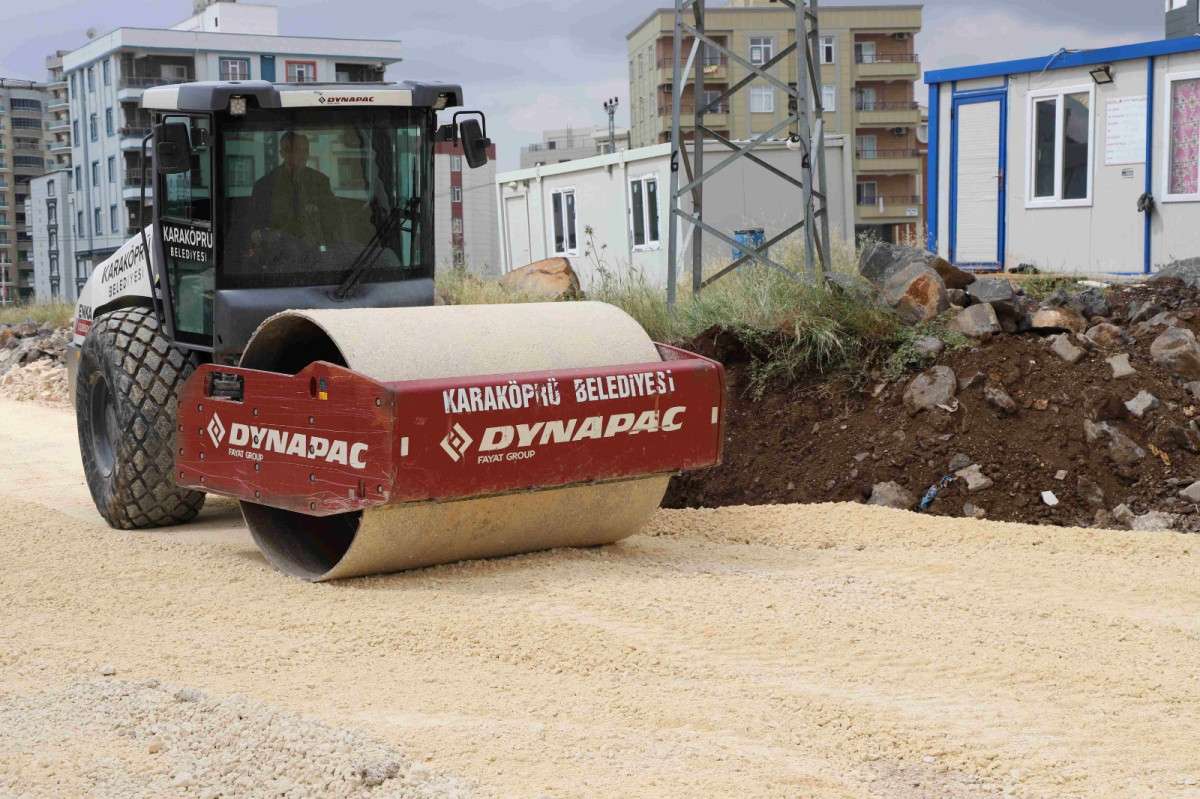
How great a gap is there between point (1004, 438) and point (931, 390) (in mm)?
718

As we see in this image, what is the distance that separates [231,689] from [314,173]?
4.07 m

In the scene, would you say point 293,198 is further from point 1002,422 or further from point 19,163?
point 19,163

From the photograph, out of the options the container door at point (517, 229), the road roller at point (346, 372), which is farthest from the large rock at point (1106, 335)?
the container door at point (517, 229)

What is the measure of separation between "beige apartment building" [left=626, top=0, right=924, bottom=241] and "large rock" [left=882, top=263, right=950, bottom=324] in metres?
65.5

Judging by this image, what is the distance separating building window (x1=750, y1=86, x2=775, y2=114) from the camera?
76.4 m

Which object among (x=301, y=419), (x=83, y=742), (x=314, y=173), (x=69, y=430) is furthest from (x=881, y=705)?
(x=69, y=430)

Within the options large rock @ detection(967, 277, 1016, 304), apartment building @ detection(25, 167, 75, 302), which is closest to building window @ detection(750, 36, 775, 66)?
apartment building @ detection(25, 167, 75, 302)

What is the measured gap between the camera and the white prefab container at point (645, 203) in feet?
75.7

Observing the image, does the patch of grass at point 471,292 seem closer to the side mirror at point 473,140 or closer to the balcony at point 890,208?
the side mirror at point 473,140

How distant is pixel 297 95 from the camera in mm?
8398

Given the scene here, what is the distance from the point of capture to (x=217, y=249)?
8500mm

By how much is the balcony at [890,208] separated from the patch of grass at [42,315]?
4865 cm

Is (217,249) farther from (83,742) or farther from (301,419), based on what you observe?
(83,742)

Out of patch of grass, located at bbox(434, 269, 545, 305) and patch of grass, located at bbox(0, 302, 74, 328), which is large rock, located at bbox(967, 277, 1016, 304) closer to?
patch of grass, located at bbox(434, 269, 545, 305)
